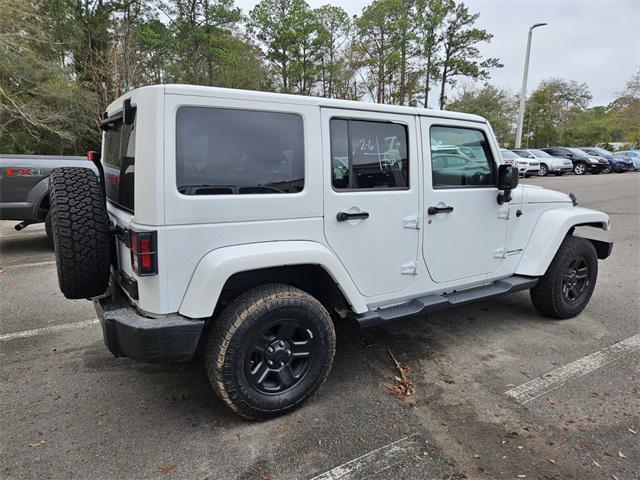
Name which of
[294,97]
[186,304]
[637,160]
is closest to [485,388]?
[186,304]

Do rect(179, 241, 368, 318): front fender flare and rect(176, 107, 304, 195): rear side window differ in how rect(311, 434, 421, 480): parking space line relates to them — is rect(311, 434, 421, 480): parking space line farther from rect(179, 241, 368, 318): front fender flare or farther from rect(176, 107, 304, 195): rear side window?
rect(176, 107, 304, 195): rear side window

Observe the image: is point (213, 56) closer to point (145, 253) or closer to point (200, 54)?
point (200, 54)

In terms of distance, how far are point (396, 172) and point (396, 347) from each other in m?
1.56

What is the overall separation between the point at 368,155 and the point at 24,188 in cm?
639

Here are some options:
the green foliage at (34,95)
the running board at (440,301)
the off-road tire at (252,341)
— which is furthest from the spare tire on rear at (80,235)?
the green foliage at (34,95)

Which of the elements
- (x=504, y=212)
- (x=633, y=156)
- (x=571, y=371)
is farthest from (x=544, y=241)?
(x=633, y=156)

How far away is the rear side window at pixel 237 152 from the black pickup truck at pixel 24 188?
17.4 ft

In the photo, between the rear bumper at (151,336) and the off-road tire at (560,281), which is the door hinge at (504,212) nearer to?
the off-road tire at (560,281)

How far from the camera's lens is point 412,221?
3.06m

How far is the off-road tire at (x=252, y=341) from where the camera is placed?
92.9 inches

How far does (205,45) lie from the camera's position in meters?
30.5

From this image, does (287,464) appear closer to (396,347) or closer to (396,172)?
(396,347)

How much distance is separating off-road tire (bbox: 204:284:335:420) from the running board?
1.23 feet

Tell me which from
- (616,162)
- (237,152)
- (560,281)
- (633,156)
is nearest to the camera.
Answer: (237,152)
